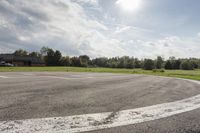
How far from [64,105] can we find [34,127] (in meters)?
1.59

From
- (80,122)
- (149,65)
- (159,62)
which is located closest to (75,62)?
(149,65)

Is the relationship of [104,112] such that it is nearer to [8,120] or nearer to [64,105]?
[64,105]

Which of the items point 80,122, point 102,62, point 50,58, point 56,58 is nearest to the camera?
point 80,122

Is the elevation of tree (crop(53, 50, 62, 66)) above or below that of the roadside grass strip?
above

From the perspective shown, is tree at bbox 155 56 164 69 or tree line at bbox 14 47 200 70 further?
tree at bbox 155 56 164 69

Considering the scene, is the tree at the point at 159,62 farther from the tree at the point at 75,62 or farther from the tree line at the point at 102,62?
the tree at the point at 75,62

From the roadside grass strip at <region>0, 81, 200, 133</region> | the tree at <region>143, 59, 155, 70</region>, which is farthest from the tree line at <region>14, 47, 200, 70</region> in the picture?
the roadside grass strip at <region>0, 81, 200, 133</region>

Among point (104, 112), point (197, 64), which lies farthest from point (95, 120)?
point (197, 64)

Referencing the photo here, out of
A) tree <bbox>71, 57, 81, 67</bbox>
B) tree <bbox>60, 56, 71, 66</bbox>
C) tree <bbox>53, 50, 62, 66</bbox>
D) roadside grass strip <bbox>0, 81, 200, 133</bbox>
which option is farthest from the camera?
tree <bbox>71, 57, 81, 67</bbox>

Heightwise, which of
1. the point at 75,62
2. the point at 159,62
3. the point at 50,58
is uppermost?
the point at 50,58

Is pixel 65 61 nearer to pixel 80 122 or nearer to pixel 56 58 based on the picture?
pixel 56 58

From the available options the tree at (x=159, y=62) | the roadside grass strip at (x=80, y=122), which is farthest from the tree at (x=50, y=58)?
the roadside grass strip at (x=80, y=122)

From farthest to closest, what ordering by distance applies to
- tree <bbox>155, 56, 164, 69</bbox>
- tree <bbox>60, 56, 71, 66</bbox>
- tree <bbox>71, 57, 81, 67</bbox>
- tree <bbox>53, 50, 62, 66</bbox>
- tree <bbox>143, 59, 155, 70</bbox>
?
tree <bbox>155, 56, 164, 69</bbox> → tree <bbox>143, 59, 155, 70</bbox> → tree <bbox>71, 57, 81, 67</bbox> → tree <bbox>60, 56, 71, 66</bbox> → tree <bbox>53, 50, 62, 66</bbox>

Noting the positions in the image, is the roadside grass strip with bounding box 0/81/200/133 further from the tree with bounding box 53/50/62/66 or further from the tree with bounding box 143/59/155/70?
the tree with bounding box 143/59/155/70
